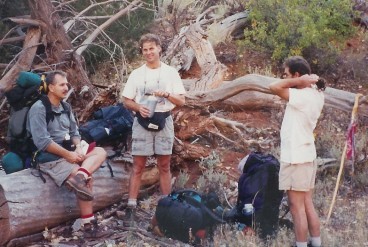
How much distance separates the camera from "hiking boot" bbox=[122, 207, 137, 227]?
257 inches

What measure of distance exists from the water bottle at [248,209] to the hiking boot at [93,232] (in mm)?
1392

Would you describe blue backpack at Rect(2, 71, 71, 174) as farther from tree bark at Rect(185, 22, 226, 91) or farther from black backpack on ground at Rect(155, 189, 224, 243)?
tree bark at Rect(185, 22, 226, 91)

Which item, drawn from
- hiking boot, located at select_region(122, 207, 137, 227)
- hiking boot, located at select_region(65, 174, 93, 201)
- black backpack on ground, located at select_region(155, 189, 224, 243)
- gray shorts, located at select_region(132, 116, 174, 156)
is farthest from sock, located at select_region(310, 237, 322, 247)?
hiking boot, located at select_region(65, 174, 93, 201)

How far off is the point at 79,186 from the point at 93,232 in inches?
21.3

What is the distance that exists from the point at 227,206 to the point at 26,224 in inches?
90.5

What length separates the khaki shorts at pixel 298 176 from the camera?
17.4ft

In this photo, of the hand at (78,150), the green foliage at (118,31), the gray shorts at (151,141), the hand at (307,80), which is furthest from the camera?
the green foliage at (118,31)

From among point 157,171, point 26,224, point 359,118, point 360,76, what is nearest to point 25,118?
point 26,224

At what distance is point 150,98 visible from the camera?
632 centimetres

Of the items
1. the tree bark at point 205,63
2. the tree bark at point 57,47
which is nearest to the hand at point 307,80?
the tree bark at point 205,63

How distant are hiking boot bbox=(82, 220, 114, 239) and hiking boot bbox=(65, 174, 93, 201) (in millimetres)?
333

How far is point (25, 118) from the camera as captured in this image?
6051 mm

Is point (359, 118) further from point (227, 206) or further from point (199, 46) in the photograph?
point (227, 206)

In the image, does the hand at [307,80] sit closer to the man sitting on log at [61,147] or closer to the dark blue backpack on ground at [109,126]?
the man sitting on log at [61,147]
